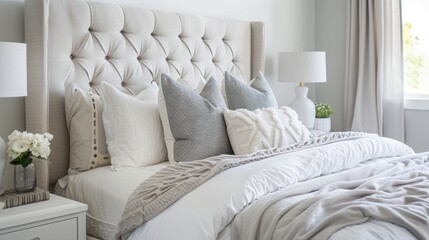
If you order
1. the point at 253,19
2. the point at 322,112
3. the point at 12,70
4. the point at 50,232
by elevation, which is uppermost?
the point at 253,19

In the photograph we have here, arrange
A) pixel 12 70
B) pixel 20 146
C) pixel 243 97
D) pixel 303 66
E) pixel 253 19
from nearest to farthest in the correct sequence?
pixel 12 70 < pixel 20 146 < pixel 243 97 < pixel 303 66 < pixel 253 19

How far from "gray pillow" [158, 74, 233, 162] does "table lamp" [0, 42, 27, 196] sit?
2.35ft

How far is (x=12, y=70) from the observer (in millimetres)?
2014

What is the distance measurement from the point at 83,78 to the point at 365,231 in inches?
68.6

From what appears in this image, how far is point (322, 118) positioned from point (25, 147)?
8.95ft

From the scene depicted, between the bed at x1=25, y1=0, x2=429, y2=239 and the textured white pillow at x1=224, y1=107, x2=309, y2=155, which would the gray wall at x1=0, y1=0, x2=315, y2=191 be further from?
the textured white pillow at x1=224, y1=107, x2=309, y2=155

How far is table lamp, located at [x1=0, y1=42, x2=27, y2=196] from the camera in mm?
1979

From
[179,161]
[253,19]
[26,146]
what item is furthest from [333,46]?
[26,146]

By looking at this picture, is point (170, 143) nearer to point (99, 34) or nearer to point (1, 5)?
point (99, 34)

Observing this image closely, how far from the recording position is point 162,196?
1.98 metres

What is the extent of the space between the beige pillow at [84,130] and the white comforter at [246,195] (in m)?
0.70

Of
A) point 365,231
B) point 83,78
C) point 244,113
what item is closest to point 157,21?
point 83,78

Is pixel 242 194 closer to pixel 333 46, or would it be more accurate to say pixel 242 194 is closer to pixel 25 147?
pixel 25 147

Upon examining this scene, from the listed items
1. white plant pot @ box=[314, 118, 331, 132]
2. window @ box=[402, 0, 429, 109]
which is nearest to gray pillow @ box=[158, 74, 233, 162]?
white plant pot @ box=[314, 118, 331, 132]
